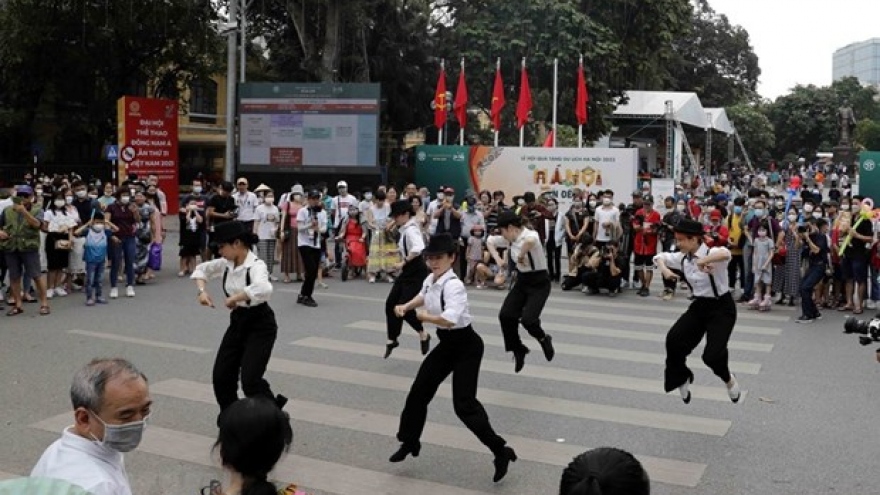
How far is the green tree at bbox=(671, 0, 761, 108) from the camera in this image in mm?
71312

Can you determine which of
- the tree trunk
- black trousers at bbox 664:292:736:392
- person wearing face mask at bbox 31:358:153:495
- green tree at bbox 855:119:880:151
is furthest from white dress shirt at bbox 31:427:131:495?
green tree at bbox 855:119:880:151

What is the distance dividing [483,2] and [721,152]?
123 feet

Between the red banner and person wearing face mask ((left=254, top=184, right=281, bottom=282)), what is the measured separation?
11.4 meters

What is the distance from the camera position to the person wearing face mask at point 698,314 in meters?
7.87

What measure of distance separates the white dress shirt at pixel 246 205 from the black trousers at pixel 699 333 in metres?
10.3

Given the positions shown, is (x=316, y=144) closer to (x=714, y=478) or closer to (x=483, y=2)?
(x=483, y=2)

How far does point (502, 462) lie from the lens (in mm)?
6246

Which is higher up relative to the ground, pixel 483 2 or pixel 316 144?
pixel 483 2

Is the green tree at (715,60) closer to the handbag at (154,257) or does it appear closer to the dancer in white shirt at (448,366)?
the handbag at (154,257)

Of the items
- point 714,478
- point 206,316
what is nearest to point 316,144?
point 206,316

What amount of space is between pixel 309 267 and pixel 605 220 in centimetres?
525

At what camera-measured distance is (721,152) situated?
214ft

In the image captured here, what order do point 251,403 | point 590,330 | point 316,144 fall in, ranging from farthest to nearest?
point 316,144
point 590,330
point 251,403

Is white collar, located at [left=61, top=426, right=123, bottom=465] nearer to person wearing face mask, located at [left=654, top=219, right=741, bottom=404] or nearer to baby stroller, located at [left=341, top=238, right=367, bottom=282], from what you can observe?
person wearing face mask, located at [left=654, top=219, right=741, bottom=404]
